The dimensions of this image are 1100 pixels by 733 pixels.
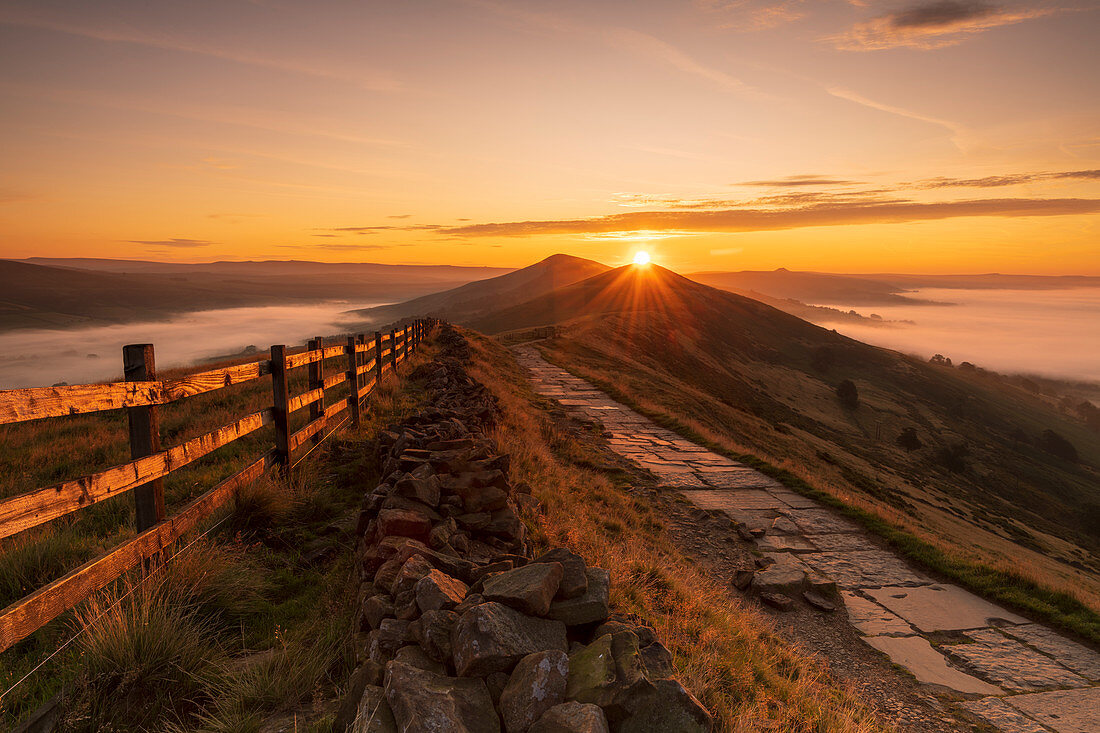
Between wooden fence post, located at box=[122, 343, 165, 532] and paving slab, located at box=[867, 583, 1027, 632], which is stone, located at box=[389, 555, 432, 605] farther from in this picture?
paving slab, located at box=[867, 583, 1027, 632]

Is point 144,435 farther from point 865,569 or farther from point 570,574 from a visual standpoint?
point 865,569

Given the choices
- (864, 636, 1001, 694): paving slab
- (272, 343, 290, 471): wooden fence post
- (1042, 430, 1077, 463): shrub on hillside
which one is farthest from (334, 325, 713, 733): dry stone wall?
(1042, 430, 1077, 463): shrub on hillside

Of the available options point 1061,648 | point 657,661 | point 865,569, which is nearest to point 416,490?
point 657,661

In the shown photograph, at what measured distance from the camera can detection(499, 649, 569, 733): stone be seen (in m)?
2.52

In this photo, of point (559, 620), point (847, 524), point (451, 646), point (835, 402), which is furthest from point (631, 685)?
point (835, 402)

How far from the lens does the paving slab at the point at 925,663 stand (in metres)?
5.56

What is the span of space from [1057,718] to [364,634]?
6331mm

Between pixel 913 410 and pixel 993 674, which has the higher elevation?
pixel 993 674

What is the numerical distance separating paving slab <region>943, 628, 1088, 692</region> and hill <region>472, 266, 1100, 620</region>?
2136 millimetres

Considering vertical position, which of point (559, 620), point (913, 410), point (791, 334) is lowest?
point (913, 410)

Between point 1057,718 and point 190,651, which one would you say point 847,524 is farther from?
point 190,651

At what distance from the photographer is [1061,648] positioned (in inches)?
254

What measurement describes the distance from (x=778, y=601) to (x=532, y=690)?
5450 mm

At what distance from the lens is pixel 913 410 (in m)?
98.8
